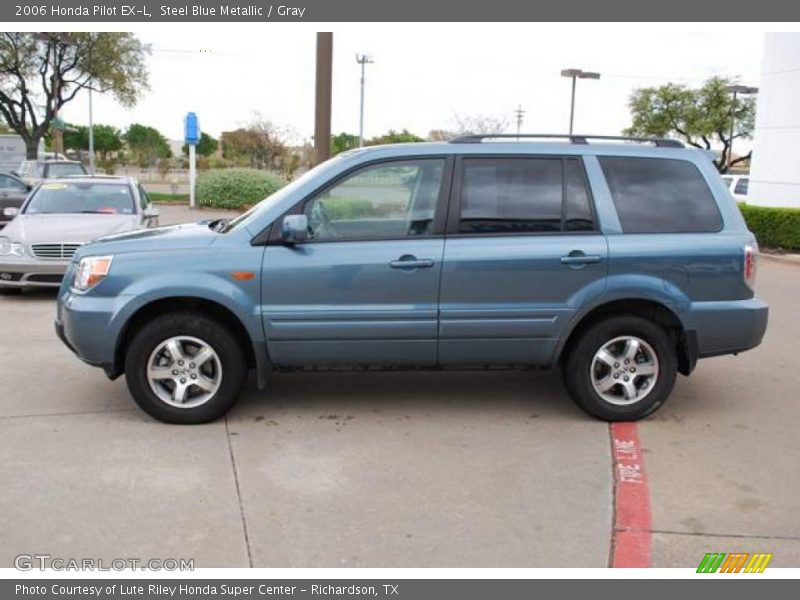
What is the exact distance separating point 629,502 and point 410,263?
1.92 m

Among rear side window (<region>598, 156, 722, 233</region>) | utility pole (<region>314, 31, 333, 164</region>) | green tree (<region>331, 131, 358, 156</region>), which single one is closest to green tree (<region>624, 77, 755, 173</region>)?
green tree (<region>331, 131, 358, 156</region>)

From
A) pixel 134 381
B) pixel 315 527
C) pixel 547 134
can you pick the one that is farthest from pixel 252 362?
pixel 547 134

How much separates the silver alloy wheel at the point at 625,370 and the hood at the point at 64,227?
649cm

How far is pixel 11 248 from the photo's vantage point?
931 cm

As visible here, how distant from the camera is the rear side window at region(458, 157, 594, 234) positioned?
515cm

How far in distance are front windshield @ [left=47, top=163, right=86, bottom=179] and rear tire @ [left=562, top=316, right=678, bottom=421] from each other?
20.6 meters

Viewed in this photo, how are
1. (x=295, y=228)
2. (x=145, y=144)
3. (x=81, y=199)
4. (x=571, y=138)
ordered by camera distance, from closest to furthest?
(x=295, y=228)
(x=571, y=138)
(x=81, y=199)
(x=145, y=144)

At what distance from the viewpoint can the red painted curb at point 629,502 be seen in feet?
11.8

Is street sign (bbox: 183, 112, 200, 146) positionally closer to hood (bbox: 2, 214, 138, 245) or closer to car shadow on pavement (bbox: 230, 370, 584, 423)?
hood (bbox: 2, 214, 138, 245)

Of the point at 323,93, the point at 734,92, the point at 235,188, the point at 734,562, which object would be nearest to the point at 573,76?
the point at 734,92

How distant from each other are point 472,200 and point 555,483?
6.15 ft

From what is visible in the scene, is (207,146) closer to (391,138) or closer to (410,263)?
(391,138)

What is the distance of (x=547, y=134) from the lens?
550 centimetres
